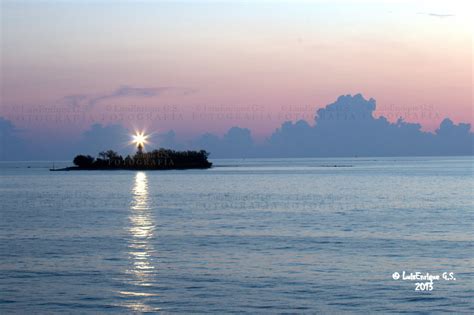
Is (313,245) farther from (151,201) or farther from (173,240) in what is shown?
(151,201)

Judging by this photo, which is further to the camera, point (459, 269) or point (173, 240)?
point (173, 240)

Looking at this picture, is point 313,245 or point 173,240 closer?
point 313,245

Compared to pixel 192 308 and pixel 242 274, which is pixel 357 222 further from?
pixel 192 308

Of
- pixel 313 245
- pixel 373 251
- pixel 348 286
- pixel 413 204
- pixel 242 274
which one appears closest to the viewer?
pixel 348 286

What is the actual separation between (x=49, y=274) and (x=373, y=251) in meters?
16.8

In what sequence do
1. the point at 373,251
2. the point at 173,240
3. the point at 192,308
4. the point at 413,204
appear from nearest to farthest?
the point at 192,308 → the point at 373,251 → the point at 173,240 → the point at 413,204

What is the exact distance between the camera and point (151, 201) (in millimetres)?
83625

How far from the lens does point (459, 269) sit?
1246 inches

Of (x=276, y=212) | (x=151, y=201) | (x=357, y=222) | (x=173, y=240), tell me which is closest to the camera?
(x=173, y=240)

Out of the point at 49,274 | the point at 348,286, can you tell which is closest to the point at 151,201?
the point at 49,274

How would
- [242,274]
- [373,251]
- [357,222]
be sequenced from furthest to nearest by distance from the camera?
[357,222] < [373,251] < [242,274]

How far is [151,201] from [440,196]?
114 ft

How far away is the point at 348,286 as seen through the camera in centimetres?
2842

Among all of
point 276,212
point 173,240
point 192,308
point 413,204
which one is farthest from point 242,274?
point 413,204
